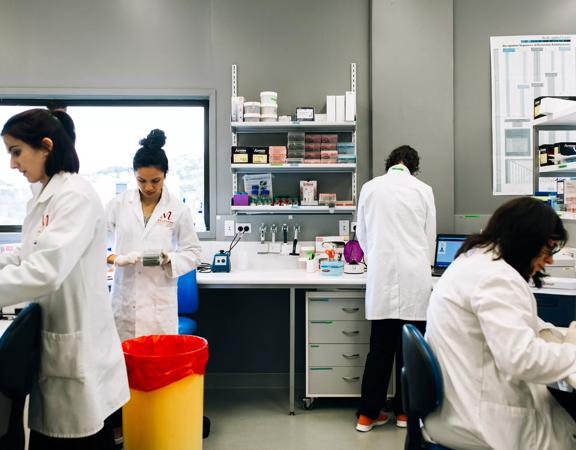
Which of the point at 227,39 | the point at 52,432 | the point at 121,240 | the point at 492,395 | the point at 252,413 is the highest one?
the point at 227,39

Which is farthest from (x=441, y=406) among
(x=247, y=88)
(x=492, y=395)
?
(x=247, y=88)

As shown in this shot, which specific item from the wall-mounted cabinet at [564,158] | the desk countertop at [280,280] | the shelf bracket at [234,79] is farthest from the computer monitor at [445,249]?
the shelf bracket at [234,79]

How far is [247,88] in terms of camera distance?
3.66 m

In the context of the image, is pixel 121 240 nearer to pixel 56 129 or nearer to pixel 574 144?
pixel 56 129

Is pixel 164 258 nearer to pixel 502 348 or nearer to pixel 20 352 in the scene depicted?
pixel 20 352

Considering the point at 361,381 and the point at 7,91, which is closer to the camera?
the point at 361,381

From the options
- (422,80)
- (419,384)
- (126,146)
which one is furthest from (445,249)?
(126,146)

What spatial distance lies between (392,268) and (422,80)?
149 cm

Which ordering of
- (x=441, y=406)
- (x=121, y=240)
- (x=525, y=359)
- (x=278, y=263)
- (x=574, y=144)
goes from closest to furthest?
1. (x=525, y=359)
2. (x=441, y=406)
3. (x=121, y=240)
4. (x=574, y=144)
5. (x=278, y=263)

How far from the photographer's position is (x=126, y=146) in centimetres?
376

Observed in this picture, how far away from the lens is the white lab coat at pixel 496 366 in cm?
129

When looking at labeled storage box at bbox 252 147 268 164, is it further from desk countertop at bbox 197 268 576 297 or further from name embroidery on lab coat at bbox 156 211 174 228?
name embroidery on lab coat at bbox 156 211 174 228

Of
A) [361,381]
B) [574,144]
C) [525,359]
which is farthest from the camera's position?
[361,381]

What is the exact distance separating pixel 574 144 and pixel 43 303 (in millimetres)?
2606
